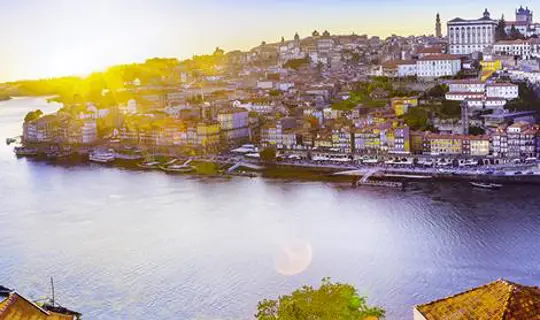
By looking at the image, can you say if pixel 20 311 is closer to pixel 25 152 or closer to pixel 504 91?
pixel 504 91

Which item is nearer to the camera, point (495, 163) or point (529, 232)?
point (529, 232)

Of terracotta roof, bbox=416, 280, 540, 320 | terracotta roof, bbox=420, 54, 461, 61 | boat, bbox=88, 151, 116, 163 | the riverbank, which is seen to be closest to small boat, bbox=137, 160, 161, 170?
the riverbank

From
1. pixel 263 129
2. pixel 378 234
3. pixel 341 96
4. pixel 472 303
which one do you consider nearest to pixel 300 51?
pixel 341 96

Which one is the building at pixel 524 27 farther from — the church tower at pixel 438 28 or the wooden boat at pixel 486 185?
the wooden boat at pixel 486 185

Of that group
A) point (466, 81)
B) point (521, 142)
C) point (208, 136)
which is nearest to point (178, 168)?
point (208, 136)

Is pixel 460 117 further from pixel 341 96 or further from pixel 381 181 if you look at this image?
pixel 341 96

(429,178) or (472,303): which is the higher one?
(472,303)

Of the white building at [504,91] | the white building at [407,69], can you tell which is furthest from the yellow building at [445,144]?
the white building at [407,69]
